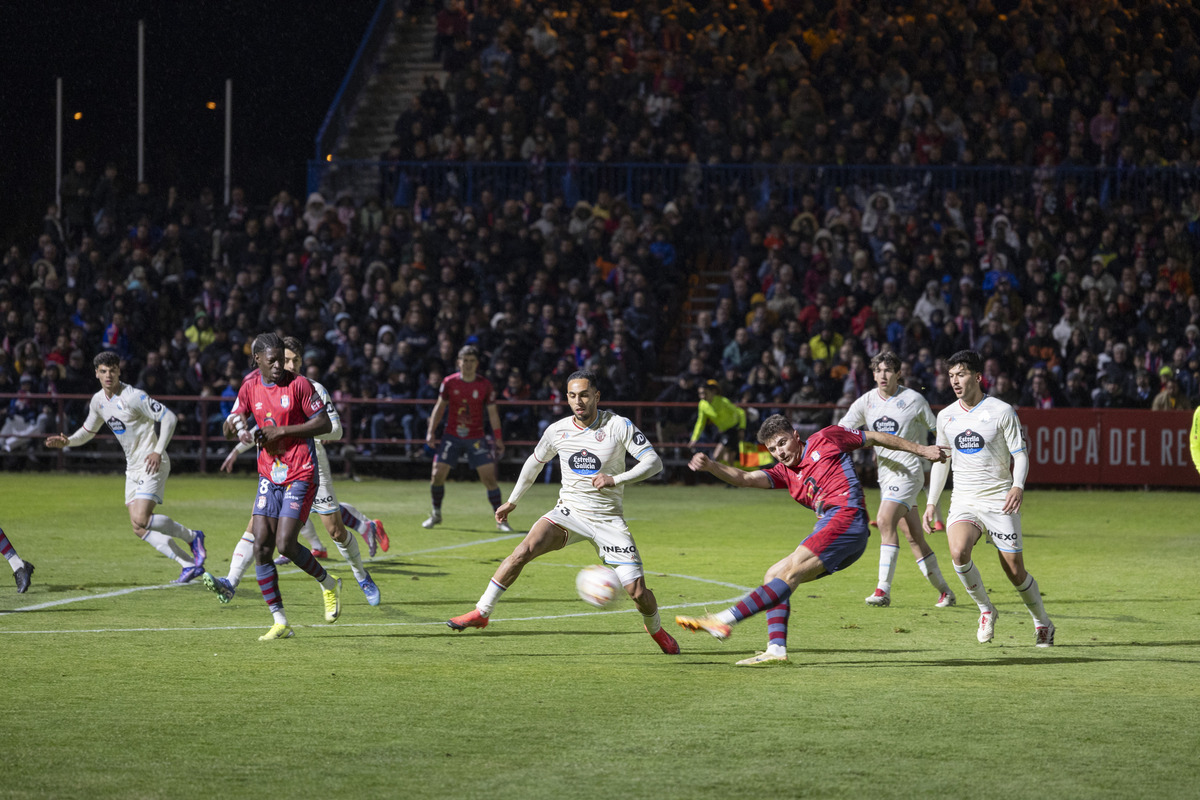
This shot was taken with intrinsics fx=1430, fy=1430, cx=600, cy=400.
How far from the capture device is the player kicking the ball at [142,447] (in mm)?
12445

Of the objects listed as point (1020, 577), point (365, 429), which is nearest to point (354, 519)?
point (1020, 577)

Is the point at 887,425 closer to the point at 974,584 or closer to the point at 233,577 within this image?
the point at 974,584

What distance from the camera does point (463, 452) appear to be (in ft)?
59.2

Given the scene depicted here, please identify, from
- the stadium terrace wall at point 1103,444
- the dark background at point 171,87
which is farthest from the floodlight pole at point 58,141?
the stadium terrace wall at point 1103,444

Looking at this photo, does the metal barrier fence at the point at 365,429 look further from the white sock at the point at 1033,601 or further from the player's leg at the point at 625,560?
the player's leg at the point at 625,560

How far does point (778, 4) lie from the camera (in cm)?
2919

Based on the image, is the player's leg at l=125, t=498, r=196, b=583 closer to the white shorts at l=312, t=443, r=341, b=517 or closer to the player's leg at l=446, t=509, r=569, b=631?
the white shorts at l=312, t=443, r=341, b=517

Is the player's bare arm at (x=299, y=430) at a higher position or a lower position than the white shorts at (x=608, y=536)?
higher

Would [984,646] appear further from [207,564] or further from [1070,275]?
[1070,275]

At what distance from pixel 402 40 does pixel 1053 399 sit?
1802 centimetres

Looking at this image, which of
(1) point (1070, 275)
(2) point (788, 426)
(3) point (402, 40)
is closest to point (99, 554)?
(2) point (788, 426)

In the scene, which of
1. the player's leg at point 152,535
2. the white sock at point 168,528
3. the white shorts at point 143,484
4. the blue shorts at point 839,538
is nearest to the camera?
the blue shorts at point 839,538

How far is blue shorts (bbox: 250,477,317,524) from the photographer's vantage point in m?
9.62

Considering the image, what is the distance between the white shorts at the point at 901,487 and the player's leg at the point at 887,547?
0.04m
